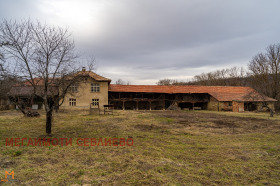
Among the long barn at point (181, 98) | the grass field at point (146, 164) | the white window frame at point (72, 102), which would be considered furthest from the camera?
the long barn at point (181, 98)

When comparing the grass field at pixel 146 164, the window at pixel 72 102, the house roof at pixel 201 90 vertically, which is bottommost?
the grass field at pixel 146 164

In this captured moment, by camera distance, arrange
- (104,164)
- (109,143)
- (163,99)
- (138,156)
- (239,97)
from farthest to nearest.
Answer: (163,99) < (239,97) < (109,143) < (138,156) < (104,164)

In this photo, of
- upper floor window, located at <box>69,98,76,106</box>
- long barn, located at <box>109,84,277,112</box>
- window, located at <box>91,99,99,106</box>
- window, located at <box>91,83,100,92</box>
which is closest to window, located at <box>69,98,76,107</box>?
upper floor window, located at <box>69,98,76,106</box>

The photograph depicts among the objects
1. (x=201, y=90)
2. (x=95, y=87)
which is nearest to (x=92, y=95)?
(x=95, y=87)

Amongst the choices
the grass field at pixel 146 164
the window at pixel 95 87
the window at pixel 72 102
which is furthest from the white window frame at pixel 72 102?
the grass field at pixel 146 164

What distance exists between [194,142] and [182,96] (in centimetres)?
2572

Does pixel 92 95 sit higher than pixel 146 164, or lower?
higher

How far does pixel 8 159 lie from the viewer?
5426 millimetres

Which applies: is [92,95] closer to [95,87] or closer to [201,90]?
[95,87]

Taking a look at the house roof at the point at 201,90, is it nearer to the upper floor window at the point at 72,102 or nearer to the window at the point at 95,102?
the window at the point at 95,102

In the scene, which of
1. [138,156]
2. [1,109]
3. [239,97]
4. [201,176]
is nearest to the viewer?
[201,176]

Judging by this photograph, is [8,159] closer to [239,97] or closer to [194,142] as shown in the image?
[194,142]

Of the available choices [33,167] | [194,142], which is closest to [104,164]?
[33,167]

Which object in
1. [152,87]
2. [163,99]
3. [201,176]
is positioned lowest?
[201,176]
